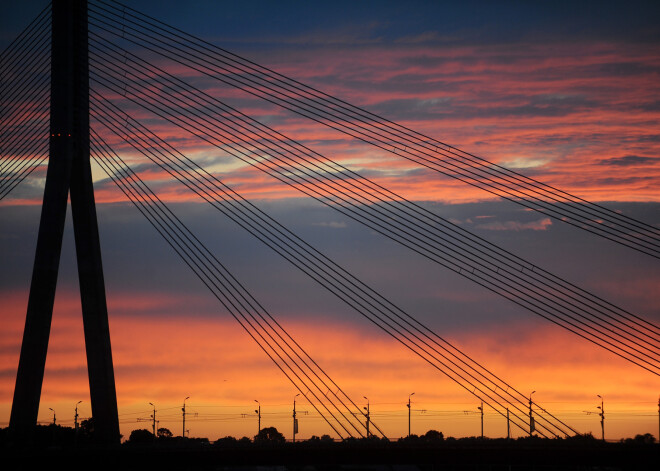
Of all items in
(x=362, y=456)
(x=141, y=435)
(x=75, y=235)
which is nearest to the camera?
(x=75, y=235)

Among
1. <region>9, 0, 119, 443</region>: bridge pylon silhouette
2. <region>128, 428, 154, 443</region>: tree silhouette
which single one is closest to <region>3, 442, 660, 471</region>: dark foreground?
<region>9, 0, 119, 443</region>: bridge pylon silhouette

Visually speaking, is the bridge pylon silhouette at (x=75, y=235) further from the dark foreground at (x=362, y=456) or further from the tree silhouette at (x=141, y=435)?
the tree silhouette at (x=141, y=435)

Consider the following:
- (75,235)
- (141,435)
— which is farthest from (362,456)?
(141,435)

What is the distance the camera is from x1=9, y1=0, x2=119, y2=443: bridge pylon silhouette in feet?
165

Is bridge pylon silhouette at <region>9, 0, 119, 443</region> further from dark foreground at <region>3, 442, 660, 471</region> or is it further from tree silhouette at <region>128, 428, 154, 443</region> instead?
tree silhouette at <region>128, 428, 154, 443</region>

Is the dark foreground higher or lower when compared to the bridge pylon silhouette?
lower

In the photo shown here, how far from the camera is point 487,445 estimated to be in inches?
2422

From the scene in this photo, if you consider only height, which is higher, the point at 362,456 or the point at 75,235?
the point at 75,235

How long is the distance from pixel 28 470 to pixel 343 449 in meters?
18.3

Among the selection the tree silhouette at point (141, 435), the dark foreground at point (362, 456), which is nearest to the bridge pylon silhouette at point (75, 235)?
the dark foreground at point (362, 456)

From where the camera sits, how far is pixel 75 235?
52.1 meters

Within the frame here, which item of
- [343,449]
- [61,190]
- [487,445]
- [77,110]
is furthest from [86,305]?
[487,445]

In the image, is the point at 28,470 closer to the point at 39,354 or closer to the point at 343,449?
the point at 39,354

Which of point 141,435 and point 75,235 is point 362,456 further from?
point 141,435
